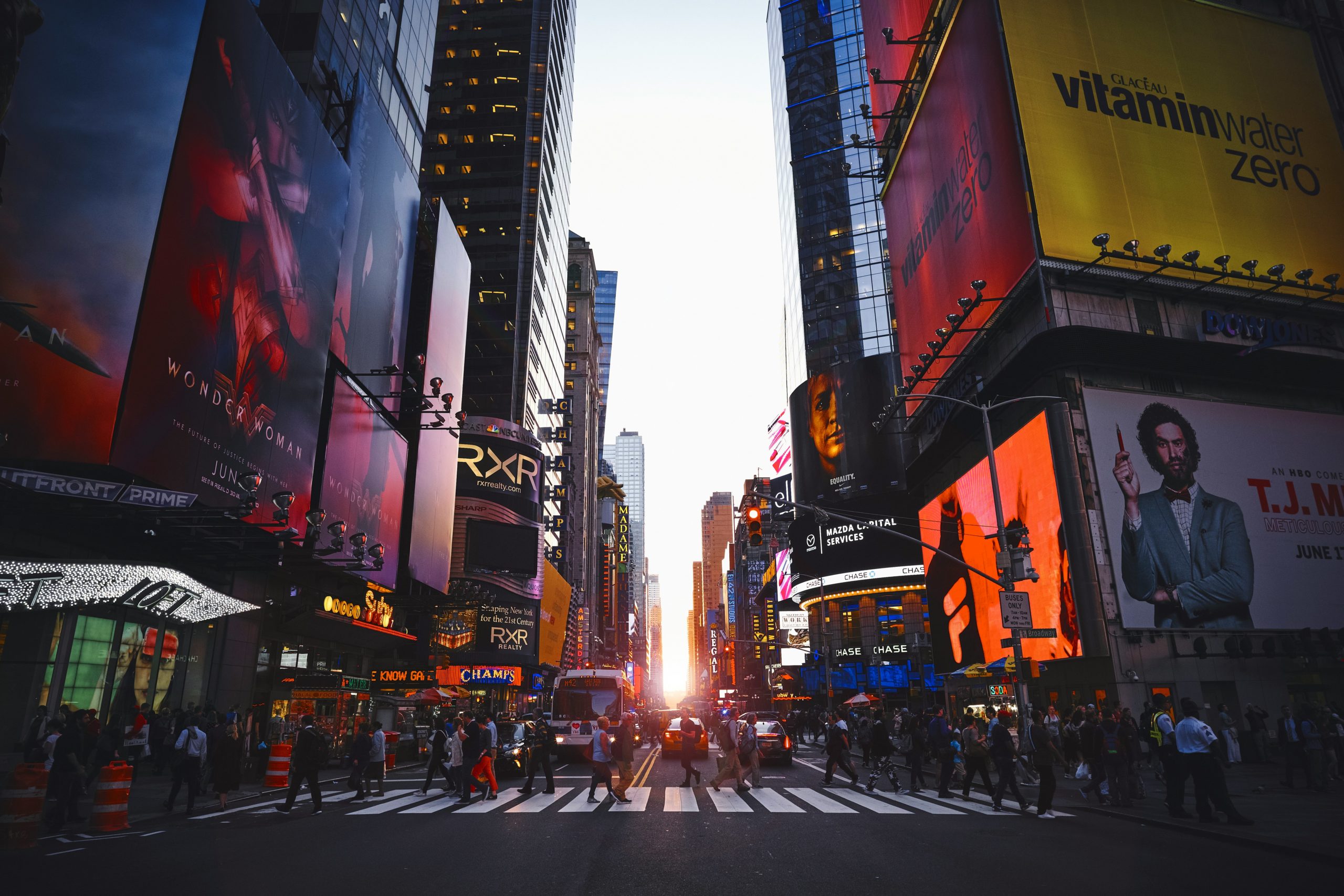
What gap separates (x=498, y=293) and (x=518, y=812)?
7506 centimetres

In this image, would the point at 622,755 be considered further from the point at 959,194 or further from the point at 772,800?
the point at 959,194

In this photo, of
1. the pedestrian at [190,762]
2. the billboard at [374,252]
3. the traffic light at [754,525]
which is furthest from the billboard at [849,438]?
the pedestrian at [190,762]

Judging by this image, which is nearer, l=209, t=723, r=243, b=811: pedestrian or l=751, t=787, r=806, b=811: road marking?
l=751, t=787, r=806, b=811: road marking

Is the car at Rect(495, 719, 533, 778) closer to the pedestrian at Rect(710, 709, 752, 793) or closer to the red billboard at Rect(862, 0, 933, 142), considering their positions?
the pedestrian at Rect(710, 709, 752, 793)

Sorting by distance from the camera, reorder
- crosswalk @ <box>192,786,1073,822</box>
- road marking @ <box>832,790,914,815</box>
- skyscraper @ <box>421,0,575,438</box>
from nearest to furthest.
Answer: road marking @ <box>832,790,914,815</box>, crosswalk @ <box>192,786,1073,822</box>, skyscraper @ <box>421,0,575,438</box>

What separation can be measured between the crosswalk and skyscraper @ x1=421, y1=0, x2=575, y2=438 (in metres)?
63.4

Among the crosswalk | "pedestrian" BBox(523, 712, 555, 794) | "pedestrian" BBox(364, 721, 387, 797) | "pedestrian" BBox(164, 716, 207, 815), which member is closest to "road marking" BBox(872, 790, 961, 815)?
the crosswalk

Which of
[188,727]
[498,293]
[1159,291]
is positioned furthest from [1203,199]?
[498,293]

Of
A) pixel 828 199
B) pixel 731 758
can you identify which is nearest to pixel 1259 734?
pixel 731 758

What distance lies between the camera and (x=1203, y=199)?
107ft

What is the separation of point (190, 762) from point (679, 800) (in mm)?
9782

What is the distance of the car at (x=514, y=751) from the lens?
874 inches

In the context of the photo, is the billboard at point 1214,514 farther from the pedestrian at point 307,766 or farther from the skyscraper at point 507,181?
the skyscraper at point 507,181

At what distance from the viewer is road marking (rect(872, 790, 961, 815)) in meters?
13.9
